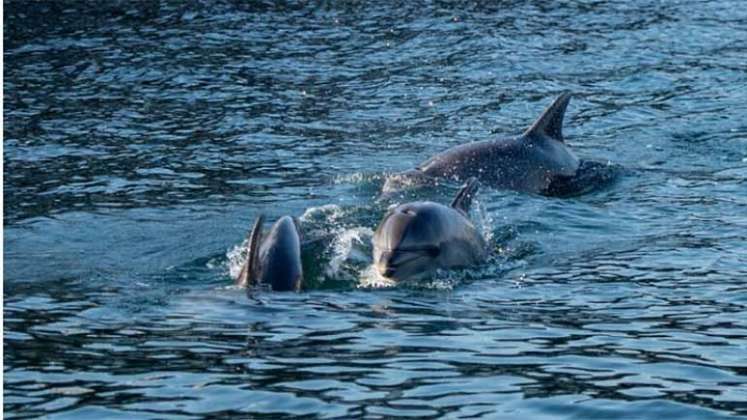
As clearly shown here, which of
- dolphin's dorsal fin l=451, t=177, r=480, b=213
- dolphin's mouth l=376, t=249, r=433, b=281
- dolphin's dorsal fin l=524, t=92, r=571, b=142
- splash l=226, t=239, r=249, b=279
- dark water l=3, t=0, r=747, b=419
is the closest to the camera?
dark water l=3, t=0, r=747, b=419

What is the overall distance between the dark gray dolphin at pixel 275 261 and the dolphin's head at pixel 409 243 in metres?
0.81

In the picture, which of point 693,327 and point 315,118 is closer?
point 693,327

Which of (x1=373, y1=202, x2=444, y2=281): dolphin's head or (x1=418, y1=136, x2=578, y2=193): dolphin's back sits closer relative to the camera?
(x1=373, y1=202, x2=444, y2=281): dolphin's head

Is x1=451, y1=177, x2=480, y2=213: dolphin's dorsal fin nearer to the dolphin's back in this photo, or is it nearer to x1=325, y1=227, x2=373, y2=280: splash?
x1=325, y1=227, x2=373, y2=280: splash

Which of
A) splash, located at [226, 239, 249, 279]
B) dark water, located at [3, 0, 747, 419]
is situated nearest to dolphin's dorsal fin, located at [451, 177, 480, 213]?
dark water, located at [3, 0, 747, 419]

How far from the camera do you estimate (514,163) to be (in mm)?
17516

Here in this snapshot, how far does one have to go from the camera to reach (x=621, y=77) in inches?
1000

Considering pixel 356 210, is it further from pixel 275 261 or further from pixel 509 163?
pixel 275 261

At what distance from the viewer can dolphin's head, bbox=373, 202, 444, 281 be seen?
12867 millimetres

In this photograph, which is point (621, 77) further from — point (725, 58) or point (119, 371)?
point (119, 371)

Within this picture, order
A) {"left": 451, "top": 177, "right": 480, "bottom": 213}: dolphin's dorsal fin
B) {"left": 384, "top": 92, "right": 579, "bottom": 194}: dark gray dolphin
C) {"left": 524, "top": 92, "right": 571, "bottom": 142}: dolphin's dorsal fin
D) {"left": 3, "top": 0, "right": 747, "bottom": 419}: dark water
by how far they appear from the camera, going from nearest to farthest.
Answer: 1. {"left": 3, "top": 0, "right": 747, "bottom": 419}: dark water
2. {"left": 451, "top": 177, "right": 480, "bottom": 213}: dolphin's dorsal fin
3. {"left": 384, "top": 92, "right": 579, "bottom": 194}: dark gray dolphin
4. {"left": 524, "top": 92, "right": 571, "bottom": 142}: dolphin's dorsal fin

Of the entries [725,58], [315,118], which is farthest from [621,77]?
[315,118]

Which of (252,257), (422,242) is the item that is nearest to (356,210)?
(422,242)

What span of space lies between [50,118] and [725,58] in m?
11.9
